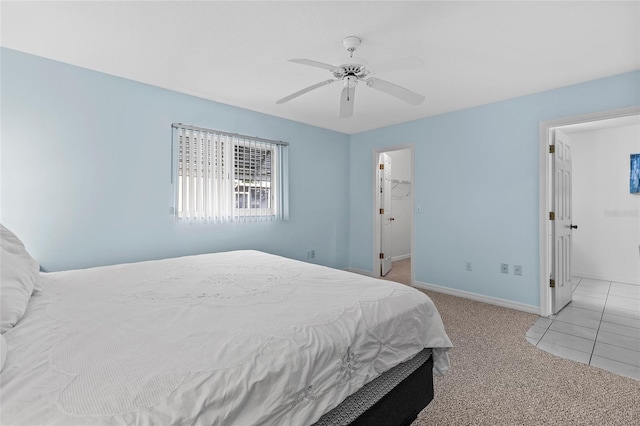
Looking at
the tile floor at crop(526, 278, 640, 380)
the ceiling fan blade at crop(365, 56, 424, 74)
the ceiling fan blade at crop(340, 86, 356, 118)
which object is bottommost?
the tile floor at crop(526, 278, 640, 380)

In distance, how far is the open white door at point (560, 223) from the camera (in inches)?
126

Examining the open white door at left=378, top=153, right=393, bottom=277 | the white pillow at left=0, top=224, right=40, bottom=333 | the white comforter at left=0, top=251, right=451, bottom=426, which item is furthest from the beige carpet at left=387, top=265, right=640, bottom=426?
the open white door at left=378, top=153, right=393, bottom=277

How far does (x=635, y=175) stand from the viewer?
427 centimetres

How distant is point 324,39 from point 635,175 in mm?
4937

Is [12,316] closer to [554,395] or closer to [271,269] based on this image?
[271,269]

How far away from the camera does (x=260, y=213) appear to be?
3.94 metres

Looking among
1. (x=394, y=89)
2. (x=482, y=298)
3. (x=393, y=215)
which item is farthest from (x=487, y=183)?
(x=393, y=215)

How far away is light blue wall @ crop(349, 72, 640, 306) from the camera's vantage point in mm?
3125

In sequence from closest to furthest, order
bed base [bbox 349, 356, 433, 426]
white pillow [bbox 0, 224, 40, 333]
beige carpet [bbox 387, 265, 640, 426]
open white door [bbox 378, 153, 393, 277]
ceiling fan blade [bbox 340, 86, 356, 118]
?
white pillow [bbox 0, 224, 40, 333] < bed base [bbox 349, 356, 433, 426] < beige carpet [bbox 387, 265, 640, 426] < ceiling fan blade [bbox 340, 86, 356, 118] < open white door [bbox 378, 153, 393, 277]

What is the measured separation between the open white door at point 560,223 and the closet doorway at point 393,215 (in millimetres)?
1606

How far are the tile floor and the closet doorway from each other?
1765 mm

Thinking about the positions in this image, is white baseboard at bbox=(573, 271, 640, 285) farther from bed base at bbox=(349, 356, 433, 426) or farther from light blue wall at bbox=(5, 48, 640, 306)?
bed base at bbox=(349, 356, 433, 426)

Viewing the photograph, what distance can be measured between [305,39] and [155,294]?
77.0 inches

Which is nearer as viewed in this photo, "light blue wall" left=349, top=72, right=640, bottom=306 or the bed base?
the bed base
